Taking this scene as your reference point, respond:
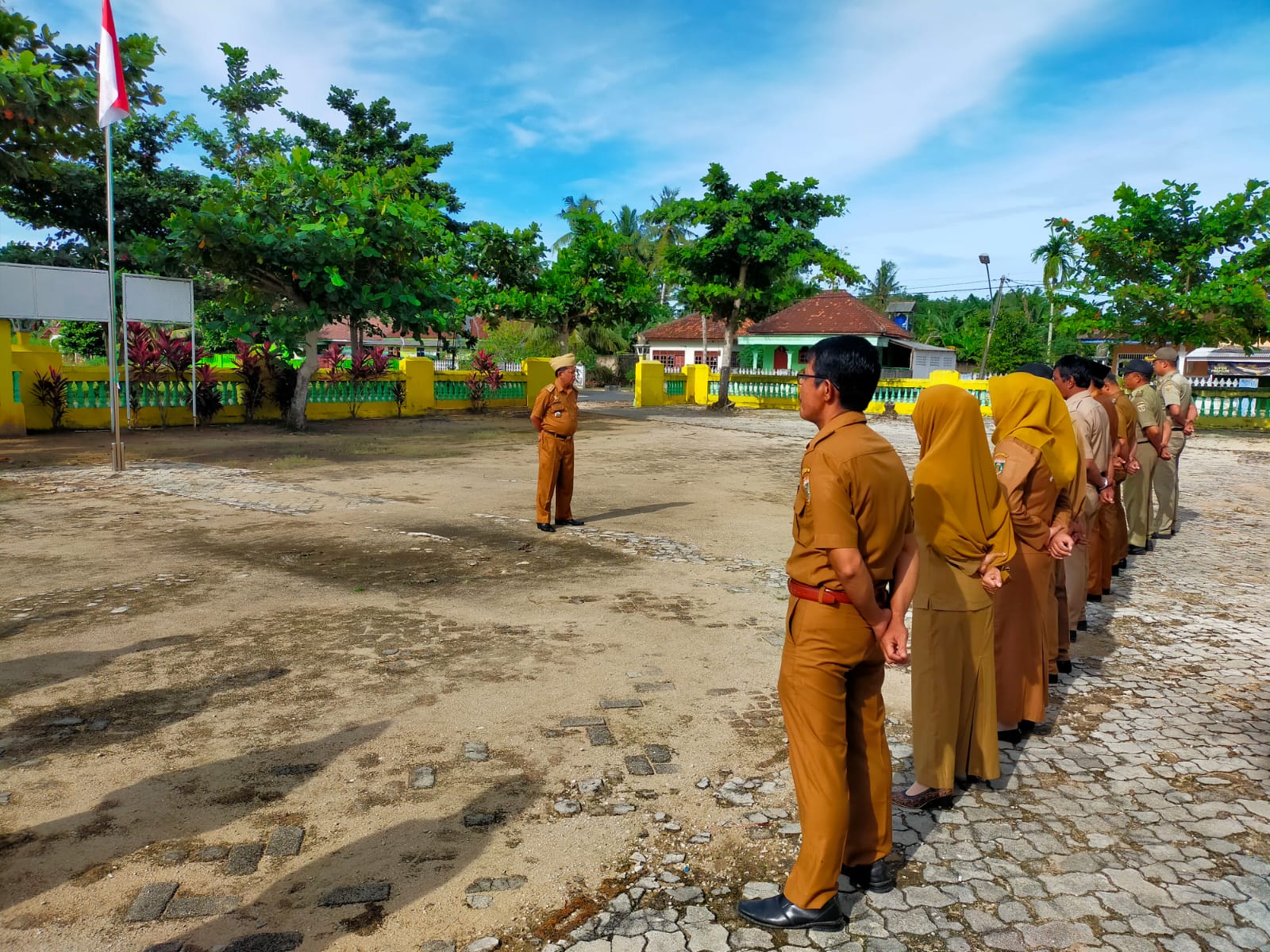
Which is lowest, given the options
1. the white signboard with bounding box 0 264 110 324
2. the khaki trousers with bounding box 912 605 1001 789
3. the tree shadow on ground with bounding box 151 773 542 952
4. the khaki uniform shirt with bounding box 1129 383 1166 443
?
the tree shadow on ground with bounding box 151 773 542 952

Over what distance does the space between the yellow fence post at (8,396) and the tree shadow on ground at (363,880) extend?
1471 centimetres

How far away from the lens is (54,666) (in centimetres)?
446

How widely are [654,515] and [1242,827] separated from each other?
6.33 metres

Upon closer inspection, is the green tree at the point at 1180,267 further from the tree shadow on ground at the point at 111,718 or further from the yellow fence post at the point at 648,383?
the tree shadow on ground at the point at 111,718

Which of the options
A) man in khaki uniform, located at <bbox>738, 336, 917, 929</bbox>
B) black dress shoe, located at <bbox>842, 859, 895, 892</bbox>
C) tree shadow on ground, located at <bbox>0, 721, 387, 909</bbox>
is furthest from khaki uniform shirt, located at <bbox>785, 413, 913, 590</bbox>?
tree shadow on ground, located at <bbox>0, 721, 387, 909</bbox>

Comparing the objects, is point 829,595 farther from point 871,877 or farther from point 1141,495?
point 1141,495

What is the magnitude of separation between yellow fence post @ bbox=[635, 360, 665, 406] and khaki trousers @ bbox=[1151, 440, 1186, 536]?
776 inches

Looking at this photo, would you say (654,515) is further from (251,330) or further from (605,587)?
(251,330)

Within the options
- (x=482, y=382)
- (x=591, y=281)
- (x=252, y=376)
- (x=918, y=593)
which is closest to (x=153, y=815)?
(x=918, y=593)

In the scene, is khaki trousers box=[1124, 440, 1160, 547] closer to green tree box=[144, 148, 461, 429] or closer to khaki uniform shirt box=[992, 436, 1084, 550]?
khaki uniform shirt box=[992, 436, 1084, 550]

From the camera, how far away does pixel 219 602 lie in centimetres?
563

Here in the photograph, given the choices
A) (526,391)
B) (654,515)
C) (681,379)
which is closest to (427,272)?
(526,391)

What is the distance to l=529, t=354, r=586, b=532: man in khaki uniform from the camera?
314 inches

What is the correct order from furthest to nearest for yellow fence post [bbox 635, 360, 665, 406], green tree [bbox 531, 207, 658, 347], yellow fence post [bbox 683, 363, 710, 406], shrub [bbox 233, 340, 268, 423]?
yellow fence post [bbox 683, 363, 710, 406]
yellow fence post [bbox 635, 360, 665, 406]
green tree [bbox 531, 207, 658, 347]
shrub [bbox 233, 340, 268, 423]
